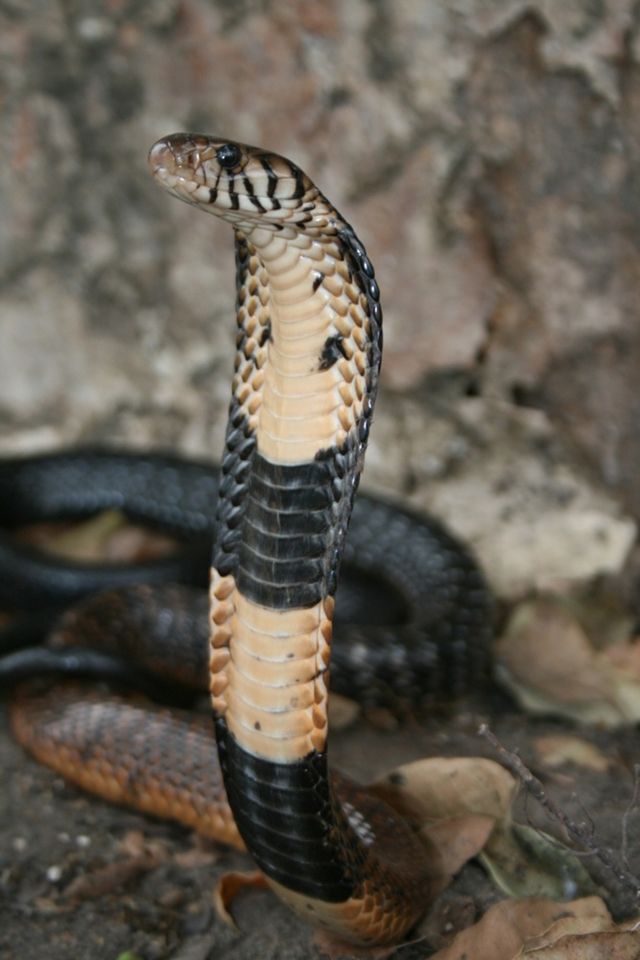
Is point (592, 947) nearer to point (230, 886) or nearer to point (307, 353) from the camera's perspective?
point (230, 886)

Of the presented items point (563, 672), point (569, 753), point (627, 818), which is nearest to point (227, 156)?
point (627, 818)

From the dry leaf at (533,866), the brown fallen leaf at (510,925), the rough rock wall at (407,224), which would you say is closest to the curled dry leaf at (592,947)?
the brown fallen leaf at (510,925)

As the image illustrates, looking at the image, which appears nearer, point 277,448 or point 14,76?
point 277,448

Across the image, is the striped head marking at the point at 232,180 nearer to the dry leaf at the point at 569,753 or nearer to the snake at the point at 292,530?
the snake at the point at 292,530

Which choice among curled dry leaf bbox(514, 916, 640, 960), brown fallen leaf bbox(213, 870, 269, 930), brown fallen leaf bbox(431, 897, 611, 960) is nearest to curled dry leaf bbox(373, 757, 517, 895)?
brown fallen leaf bbox(431, 897, 611, 960)

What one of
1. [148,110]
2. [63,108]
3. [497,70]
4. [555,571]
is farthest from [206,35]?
[555,571]

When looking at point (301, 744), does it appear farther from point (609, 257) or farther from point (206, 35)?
point (206, 35)
